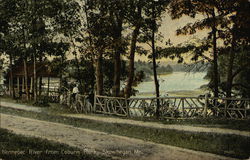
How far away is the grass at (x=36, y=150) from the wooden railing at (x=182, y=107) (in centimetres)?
878

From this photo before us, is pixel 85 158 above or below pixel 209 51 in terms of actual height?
below

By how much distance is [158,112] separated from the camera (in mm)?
18891

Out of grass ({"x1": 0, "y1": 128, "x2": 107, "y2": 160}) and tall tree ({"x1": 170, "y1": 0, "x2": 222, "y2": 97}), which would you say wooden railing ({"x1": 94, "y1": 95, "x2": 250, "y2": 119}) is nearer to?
tall tree ({"x1": 170, "y1": 0, "x2": 222, "y2": 97})

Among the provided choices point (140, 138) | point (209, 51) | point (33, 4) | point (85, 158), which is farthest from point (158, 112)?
point (33, 4)

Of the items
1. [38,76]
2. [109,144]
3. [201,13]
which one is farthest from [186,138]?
[38,76]

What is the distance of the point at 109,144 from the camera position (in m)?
10.6

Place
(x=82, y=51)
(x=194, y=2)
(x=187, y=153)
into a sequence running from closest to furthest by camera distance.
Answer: (x=187, y=153)
(x=194, y=2)
(x=82, y=51)

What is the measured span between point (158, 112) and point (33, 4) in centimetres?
1417

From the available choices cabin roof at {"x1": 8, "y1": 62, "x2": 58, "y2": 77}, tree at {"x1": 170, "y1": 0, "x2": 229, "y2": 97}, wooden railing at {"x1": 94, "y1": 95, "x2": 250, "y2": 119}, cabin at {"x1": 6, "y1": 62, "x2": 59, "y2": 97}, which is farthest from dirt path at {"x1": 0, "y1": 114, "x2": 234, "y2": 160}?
cabin roof at {"x1": 8, "y1": 62, "x2": 58, "y2": 77}

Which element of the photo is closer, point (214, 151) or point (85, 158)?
point (85, 158)

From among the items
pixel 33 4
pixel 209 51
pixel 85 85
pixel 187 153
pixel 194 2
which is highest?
pixel 33 4

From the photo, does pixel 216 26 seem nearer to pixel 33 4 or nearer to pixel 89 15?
pixel 89 15

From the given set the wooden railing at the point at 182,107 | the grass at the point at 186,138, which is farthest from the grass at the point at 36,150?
the wooden railing at the point at 182,107

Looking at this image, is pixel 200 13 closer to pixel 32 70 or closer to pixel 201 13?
pixel 201 13
